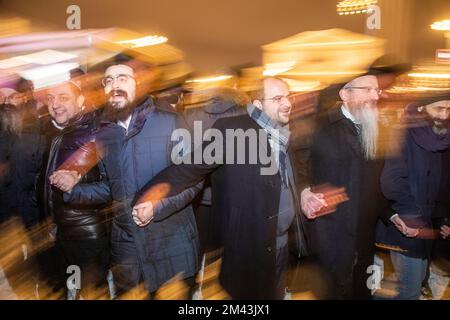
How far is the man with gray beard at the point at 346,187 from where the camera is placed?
8.57 ft

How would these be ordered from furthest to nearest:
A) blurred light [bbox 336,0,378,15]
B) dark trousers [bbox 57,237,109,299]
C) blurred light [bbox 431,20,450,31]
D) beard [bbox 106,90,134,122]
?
blurred light [bbox 431,20,450,31] → blurred light [bbox 336,0,378,15] → dark trousers [bbox 57,237,109,299] → beard [bbox 106,90,134,122]

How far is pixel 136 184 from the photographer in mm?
2557

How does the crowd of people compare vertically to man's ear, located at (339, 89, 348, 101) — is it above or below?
below

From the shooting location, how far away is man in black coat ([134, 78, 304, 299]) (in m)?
2.46

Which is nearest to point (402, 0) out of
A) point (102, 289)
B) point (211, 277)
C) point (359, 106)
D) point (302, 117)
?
point (359, 106)

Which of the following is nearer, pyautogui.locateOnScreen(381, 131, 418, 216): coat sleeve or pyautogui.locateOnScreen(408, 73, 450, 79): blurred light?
pyautogui.locateOnScreen(381, 131, 418, 216): coat sleeve

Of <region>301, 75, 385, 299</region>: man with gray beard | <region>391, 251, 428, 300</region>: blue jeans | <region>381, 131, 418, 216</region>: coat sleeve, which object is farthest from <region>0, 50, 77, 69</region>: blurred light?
<region>391, 251, 428, 300</region>: blue jeans

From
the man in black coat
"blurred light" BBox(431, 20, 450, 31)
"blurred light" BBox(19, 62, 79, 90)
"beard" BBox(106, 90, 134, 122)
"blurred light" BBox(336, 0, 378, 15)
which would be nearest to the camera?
the man in black coat

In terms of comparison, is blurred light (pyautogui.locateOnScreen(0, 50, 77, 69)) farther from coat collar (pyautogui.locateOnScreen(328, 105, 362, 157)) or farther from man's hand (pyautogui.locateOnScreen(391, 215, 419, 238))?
man's hand (pyautogui.locateOnScreen(391, 215, 419, 238))

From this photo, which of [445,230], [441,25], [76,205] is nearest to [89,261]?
[76,205]

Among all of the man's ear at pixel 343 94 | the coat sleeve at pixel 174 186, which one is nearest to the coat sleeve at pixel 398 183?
the man's ear at pixel 343 94

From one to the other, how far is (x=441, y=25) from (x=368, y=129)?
1266mm

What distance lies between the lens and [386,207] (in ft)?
9.08

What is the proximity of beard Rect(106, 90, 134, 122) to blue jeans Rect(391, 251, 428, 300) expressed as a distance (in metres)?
1.98
